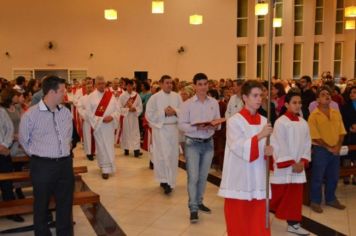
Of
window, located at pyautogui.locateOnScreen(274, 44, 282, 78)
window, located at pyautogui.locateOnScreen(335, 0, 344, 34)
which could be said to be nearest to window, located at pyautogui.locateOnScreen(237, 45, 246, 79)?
window, located at pyautogui.locateOnScreen(274, 44, 282, 78)

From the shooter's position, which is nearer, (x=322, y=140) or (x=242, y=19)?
(x=322, y=140)

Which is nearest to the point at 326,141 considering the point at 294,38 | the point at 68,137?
the point at 68,137

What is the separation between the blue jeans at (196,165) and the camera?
5.18 m

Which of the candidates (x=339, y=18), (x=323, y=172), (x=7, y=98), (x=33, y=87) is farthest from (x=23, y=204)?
(x=339, y=18)

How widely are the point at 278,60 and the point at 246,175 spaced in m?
16.6

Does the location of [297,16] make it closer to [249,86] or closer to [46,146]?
[249,86]

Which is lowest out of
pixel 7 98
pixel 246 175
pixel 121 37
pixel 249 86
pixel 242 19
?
pixel 246 175

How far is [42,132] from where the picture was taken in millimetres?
3941

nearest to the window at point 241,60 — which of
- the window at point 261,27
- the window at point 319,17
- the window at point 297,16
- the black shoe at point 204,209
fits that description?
the window at point 261,27

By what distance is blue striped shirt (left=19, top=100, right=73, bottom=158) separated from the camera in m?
3.93

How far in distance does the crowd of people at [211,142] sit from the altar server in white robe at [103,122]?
2 cm

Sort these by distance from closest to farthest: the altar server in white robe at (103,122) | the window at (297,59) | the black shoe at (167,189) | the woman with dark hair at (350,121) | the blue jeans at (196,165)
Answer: the blue jeans at (196,165), the black shoe at (167,189), the woman with dark hair at (350,121), the altar server in white robe at (103,122), the window at (297,59)

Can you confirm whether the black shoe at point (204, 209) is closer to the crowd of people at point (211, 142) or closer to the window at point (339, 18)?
the crowd of people at point (211, 142)

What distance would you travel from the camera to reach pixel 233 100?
7.62 m
